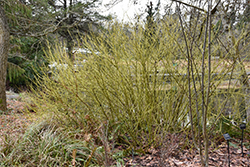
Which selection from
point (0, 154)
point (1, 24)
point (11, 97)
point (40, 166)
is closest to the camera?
point (40, 166)

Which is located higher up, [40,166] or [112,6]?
[112,6]

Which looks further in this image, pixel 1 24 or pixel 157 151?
pixel 1 24

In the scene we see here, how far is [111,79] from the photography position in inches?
110

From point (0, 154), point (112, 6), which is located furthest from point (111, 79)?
point (0, 154)

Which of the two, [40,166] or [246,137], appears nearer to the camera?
[40,166]

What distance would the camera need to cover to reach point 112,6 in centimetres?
284

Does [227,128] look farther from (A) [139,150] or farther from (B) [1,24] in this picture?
(B) [1,24]

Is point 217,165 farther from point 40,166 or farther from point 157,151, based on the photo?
point 40,166

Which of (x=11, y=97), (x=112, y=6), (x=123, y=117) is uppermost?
(x=112, y=6)

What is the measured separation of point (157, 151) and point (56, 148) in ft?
4.91

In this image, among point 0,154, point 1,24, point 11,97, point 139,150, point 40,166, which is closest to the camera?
point 40,166

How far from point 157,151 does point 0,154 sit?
2202 mm

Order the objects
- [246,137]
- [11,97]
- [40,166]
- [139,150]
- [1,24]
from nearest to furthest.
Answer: [40,166] → [139,150] → [246,137] → [1,24] → [11,97]

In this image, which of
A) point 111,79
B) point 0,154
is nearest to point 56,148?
point 0,154
